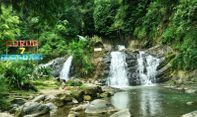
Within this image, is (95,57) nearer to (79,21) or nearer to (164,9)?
(164,9)

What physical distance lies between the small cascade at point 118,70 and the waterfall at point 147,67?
1.20 meters

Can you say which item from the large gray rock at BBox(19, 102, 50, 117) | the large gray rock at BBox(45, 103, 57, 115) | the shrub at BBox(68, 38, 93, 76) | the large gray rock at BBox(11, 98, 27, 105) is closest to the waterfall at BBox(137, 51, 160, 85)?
the shrub at BBox(68, 38, 93, 76)

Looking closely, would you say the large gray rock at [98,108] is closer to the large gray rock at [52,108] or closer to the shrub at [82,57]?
the large gray rock at [52,108]

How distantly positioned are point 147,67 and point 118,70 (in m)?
2.32

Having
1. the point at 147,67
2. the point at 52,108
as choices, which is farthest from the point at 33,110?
the point at 147,67

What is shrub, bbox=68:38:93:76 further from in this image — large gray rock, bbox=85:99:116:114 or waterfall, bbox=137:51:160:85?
large gray rock, bbox=85:99:116:114

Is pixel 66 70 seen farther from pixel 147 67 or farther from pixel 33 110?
pixel 33 110

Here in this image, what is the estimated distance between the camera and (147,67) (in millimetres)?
26594

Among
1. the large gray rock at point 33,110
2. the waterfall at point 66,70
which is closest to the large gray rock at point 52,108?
the large gray rock at point 33,110

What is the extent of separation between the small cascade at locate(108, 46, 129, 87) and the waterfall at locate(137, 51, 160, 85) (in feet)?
3.95

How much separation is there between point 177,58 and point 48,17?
17475 mm

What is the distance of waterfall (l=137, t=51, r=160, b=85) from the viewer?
25766mm

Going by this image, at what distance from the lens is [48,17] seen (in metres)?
7.62

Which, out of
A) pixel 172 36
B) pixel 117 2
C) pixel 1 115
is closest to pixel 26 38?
pixel 117 2
